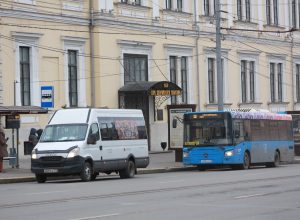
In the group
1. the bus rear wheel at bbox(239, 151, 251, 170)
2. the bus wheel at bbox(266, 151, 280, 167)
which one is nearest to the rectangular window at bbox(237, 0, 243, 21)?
the bus wheel at bbox(266, 151, 280, 167)

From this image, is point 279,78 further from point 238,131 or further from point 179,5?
point 238,131

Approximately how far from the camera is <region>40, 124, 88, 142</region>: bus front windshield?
2741 cm

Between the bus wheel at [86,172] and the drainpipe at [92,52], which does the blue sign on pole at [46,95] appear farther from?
the drainpipe at [92,52]

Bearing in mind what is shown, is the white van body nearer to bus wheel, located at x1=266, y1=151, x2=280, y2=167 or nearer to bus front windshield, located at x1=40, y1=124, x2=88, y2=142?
bus front windshield, located at x1=40, y1=124, x2=88, y2=142

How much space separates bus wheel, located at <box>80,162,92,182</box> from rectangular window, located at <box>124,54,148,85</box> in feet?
61.0

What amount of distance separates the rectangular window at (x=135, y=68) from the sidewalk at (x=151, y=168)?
4350mm

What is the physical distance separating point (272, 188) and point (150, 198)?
4337mm

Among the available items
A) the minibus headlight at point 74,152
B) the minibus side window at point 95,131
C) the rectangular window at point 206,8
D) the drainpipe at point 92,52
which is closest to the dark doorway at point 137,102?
the drainpipe at point 92,52

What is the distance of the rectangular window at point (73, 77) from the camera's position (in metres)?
42.6

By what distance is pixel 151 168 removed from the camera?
3531 cm

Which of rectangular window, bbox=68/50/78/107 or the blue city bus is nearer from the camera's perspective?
the blue city bus

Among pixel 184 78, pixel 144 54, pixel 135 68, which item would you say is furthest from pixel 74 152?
pixel 184 78

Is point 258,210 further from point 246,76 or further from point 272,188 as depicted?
point 246,76

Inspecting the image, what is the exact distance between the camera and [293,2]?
62.1 meters
